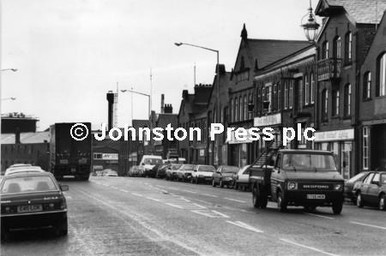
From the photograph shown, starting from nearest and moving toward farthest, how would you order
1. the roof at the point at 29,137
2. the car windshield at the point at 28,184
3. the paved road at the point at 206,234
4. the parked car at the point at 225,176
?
the paved road at the point at 206,234, the car windshield at the point at 28,184, the parked car at the point at 225,176, the roof at the point at 29,137

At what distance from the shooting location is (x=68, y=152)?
51.3 meters

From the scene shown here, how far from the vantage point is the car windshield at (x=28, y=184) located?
15961 millimetres

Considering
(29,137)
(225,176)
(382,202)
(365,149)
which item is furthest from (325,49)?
(29,137)

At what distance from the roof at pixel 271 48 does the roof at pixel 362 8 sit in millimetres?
19468

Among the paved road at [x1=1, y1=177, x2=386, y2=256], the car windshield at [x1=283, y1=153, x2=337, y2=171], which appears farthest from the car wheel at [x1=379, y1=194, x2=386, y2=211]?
the car windshield at [x1=283, y1=153, x2=337, y2=171]

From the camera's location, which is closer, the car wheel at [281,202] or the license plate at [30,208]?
the license plate at [30,208]

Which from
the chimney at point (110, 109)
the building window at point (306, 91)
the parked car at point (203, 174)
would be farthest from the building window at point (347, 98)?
the chimney at point (110, 109)

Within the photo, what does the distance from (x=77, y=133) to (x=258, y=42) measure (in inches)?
998

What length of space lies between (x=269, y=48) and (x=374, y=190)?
4402cm

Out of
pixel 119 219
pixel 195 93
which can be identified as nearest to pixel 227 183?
pixel 119 219

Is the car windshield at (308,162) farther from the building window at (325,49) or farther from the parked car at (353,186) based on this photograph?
the building window at (325,49)

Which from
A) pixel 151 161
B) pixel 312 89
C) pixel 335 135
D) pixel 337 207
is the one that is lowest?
pixel 337 207

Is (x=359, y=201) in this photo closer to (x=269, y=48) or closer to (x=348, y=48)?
(x=348, y=48)

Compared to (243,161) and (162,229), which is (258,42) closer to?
(243,161)
